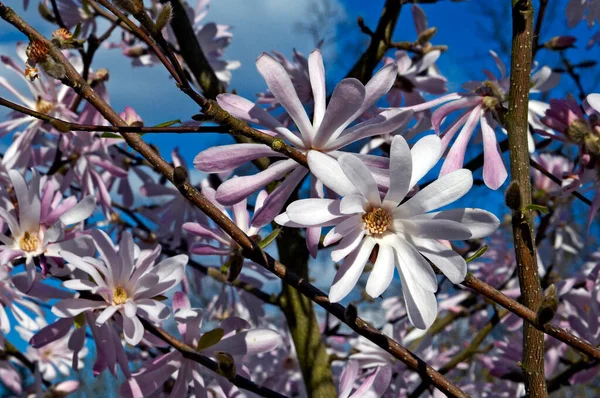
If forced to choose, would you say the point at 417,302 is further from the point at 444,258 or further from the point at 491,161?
the point at 491,161

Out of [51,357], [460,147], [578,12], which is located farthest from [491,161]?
[51,357]

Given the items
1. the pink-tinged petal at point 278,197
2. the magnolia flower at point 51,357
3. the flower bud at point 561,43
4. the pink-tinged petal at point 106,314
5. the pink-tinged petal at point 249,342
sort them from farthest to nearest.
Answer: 1. the magnolia flower at point 51,357
2. the flower bud at point 561,43
3. the pink-tinged petal at point 249,342
4. the pink-tinged petal at point 106,314
5. the pink-tinged petal at point 278,197

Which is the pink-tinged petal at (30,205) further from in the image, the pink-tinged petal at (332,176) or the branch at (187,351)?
the pink-tinged petal at (332,176)

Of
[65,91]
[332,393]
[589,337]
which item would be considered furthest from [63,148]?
[589,337]

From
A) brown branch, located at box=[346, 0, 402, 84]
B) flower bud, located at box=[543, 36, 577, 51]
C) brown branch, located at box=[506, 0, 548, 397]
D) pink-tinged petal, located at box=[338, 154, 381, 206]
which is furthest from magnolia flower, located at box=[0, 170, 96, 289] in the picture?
flower bud, located at box=[543, 36, 577, 51]

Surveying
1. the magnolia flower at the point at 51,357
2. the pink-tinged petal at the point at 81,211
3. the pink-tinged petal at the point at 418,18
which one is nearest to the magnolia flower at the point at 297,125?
the pink-tinged petal at the point at 81,211
